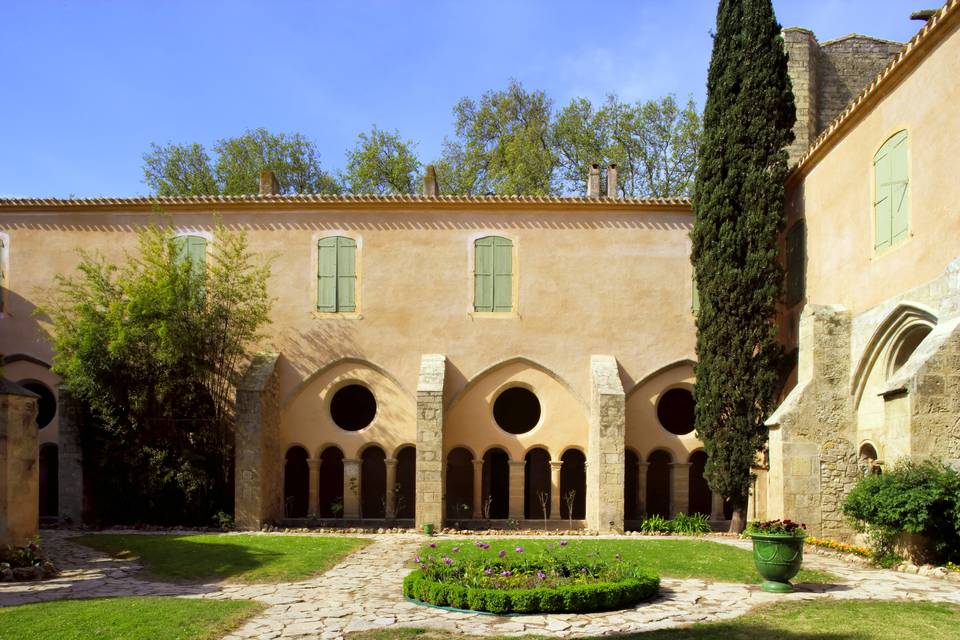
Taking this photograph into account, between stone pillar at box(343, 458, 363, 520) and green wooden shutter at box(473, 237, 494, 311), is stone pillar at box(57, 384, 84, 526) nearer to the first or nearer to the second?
stone pillar at box(343, 458, 363, 520)

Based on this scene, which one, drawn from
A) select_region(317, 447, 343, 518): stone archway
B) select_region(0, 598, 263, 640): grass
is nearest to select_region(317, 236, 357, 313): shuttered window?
select_region(317, 447, 343, 518): stone archway

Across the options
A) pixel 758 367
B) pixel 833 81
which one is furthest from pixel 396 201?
pixel 833 81

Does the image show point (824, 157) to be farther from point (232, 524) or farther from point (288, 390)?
point (232, 524)

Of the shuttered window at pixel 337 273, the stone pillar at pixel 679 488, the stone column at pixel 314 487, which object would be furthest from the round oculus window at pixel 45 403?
the stone pillar at pixel 679 488

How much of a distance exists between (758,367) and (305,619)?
11.1 m

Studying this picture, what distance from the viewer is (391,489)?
19.5 m

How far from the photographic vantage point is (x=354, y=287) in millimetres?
20141

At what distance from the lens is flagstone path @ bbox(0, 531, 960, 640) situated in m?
8.85

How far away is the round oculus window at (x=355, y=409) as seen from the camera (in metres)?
21.6

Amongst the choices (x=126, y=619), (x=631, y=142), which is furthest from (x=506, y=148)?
(x=126, y=619)

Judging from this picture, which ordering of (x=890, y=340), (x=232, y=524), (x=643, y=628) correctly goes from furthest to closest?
(x=232, y=524), (x=890, y=340), (x=643, y=628)

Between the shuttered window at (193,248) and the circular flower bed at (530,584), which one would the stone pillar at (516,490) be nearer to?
the circular flower bed at (530,584)

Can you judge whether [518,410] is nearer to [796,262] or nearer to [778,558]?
[796,262]

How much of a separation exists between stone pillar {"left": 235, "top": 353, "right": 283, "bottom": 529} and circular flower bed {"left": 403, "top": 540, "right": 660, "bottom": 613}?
7.94 m
